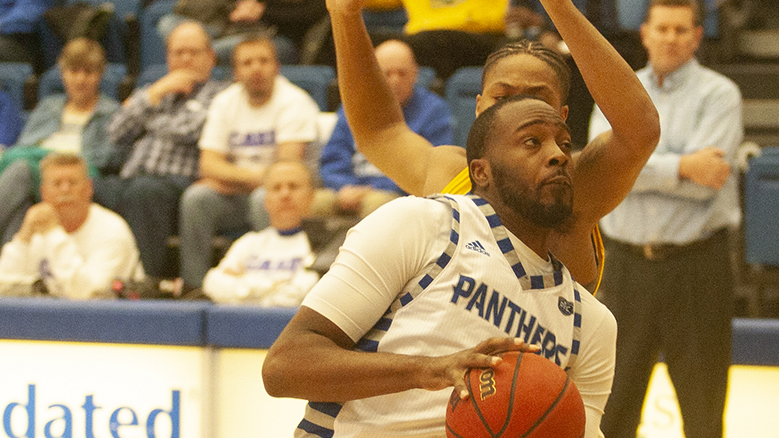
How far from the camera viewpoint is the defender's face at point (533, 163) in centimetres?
163

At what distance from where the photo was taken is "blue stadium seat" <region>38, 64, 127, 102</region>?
6.41 metres

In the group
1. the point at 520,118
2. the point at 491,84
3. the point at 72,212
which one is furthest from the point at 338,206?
the point at 520,118

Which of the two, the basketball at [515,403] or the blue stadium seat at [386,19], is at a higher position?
the blue stadium seat at [386,19]

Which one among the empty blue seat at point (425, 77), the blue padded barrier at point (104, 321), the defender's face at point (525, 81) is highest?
the defender's face at point (525, 81)

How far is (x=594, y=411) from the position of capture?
1.86 m

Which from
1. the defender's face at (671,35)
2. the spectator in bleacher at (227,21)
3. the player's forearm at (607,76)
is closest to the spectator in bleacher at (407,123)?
the defender's face at (671,35)

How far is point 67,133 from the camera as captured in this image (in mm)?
5898

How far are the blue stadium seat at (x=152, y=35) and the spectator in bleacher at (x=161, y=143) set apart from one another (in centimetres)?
148

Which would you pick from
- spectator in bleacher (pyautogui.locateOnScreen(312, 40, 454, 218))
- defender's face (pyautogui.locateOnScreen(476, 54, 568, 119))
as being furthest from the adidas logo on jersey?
spectator in bleacher (pyautogui.locateOnScreen(312, 40, 454, 218))

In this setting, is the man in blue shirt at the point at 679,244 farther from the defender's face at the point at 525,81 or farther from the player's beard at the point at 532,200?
the player's beard at the point at 532,200

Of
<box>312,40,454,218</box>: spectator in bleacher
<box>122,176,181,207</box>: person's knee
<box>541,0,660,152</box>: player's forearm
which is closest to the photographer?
<box>541,0,660,152</box>: player's forearm

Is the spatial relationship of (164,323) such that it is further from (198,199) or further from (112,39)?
(112,39)

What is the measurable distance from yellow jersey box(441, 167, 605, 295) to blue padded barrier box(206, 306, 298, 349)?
163 centimetres

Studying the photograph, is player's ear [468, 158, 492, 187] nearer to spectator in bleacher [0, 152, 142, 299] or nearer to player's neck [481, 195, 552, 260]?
player's neck [481, 195, 552, 260]
